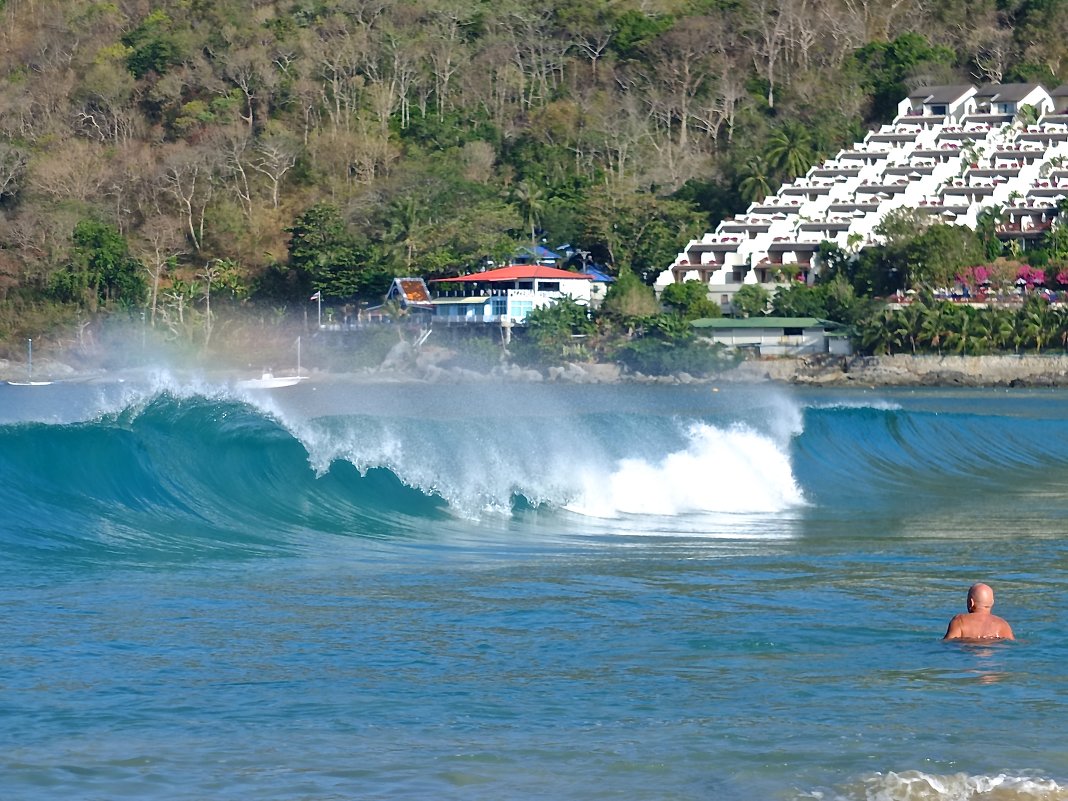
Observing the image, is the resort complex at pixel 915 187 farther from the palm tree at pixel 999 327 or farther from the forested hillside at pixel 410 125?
the palm tree at pixel 999 327

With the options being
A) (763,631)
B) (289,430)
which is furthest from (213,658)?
(289,430)

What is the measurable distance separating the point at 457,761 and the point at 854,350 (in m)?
67.5

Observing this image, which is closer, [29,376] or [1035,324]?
[1035,324]

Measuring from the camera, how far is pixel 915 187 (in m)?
83.5

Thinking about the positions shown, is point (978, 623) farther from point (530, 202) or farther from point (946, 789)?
point (530, 202)

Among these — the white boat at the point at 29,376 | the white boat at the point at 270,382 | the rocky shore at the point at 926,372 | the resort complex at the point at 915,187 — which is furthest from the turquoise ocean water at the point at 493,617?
the white boat at the point at 29,376

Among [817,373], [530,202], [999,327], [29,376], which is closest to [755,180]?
[530,202]

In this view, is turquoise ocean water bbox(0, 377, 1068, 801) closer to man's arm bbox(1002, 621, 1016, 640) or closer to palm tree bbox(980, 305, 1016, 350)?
man's arm bbox(1002, 621, 1016, 640)

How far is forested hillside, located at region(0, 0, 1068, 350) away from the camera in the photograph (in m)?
85.9

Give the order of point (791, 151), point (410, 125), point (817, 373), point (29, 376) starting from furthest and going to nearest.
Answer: point (410, 125) < point (791, 151) < point (29, 376) < point (817, 373)

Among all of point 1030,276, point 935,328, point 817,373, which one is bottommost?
point 817,373

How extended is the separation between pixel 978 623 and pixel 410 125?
92.7 m

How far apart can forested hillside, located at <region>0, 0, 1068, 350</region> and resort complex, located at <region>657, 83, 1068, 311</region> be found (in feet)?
8.59

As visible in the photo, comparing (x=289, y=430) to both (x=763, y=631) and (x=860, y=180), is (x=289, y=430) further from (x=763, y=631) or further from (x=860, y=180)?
(x=860, y=180)
